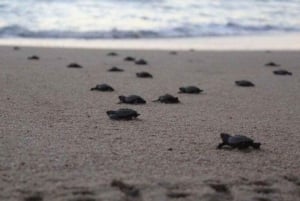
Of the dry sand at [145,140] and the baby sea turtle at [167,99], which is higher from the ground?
the baby sea turtle at [167,99]

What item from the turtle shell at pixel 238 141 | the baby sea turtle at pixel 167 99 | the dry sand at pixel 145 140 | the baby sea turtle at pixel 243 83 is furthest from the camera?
the baby sea turtle at pixel 243 83

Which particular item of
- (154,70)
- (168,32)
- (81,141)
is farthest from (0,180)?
(168,32)

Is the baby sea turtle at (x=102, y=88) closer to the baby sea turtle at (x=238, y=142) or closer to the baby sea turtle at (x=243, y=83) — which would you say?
the baby sea turtle at (x=243, y=83)

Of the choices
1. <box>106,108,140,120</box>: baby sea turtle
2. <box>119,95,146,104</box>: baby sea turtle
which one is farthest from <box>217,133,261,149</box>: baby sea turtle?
<box>119,95,146,104</box>: baby sea turtle

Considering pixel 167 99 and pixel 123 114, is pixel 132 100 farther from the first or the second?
pixel 123 114

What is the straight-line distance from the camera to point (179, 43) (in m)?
14.9

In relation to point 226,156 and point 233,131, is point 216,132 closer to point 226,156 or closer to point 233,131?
point 233,131

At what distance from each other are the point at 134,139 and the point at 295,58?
25.8 ft

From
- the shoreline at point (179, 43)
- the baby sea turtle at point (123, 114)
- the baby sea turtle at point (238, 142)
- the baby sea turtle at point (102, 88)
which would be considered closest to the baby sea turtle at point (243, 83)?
the baby sea turtle at point (102, 88)

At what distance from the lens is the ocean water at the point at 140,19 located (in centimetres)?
1631

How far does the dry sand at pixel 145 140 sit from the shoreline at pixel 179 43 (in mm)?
5508

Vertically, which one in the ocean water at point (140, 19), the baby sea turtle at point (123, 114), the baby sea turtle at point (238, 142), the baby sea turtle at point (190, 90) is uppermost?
the ocean water at point (140, 19)

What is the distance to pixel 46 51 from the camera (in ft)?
37.0

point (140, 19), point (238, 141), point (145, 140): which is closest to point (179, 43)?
point (140, 19)
